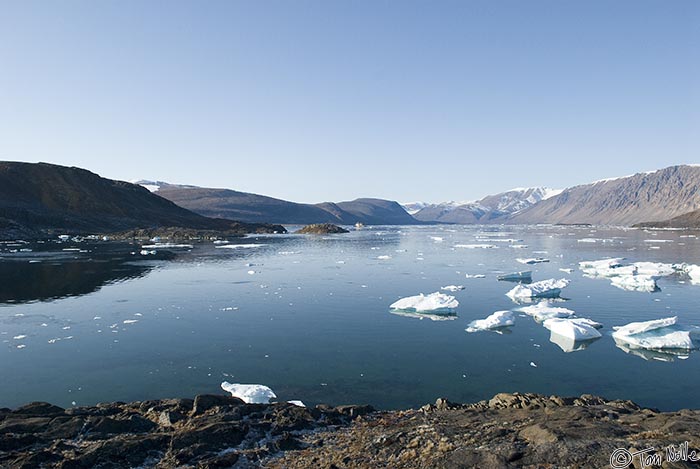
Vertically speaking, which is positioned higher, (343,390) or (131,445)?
(131,445)

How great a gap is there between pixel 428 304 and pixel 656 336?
25.8 ft

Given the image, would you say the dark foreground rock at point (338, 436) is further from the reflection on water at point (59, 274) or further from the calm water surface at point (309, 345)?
the reflection on water at point (59, 274)

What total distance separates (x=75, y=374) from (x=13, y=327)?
7.24 metres

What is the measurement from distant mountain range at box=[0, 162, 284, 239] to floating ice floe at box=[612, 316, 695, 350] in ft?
255

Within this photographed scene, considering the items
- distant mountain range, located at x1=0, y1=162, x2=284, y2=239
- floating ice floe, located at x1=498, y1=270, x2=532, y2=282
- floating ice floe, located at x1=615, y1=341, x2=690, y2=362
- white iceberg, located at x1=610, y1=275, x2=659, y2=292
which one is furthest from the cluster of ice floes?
distant mountain range, located at x1=0, y1=162, x2=284, y2=239

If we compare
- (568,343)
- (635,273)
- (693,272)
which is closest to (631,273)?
(635,273)

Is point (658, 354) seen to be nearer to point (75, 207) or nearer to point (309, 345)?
point (309, 345)

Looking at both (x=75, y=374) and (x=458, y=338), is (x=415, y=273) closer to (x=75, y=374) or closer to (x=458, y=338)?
(x=458, y=338)

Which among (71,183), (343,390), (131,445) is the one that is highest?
(71,183)

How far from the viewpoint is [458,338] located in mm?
14586

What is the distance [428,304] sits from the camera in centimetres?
1800

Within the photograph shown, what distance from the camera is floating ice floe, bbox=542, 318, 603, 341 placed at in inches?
547

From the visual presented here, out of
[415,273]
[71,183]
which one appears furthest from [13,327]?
[71,183]

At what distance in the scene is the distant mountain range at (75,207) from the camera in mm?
74125
